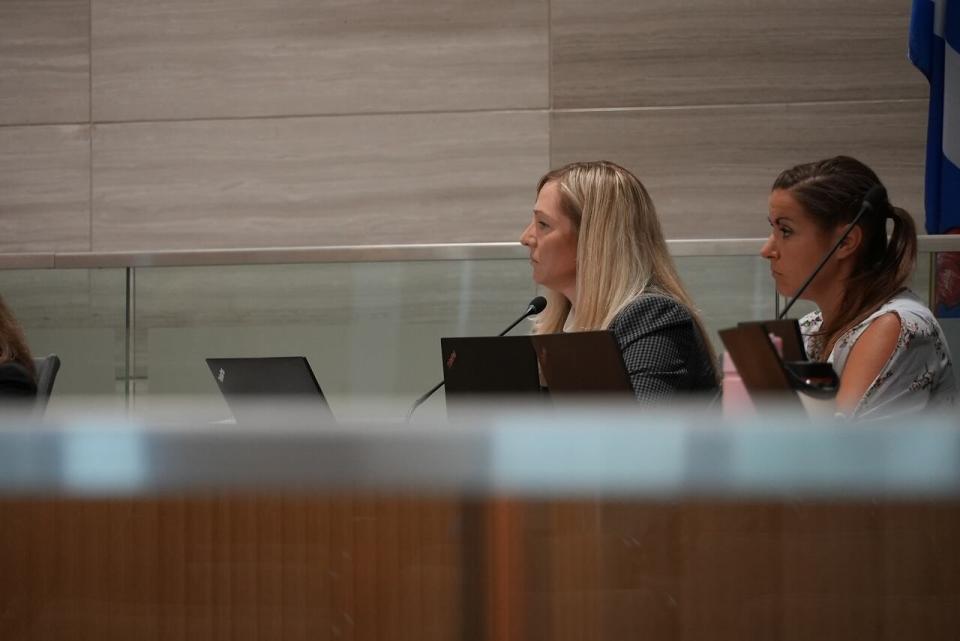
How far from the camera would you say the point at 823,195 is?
2.25 m

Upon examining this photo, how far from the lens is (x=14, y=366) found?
8.34 ft

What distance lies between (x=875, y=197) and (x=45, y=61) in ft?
12.4

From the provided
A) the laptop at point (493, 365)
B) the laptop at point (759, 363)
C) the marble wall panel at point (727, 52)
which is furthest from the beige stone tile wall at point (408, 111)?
the laptop at point (759, 363)

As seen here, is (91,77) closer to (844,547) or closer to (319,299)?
(319,299)

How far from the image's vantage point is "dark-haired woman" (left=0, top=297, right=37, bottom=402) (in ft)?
8.25

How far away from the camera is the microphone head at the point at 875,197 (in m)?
2.11

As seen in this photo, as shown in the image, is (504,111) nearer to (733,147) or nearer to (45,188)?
(733,147)

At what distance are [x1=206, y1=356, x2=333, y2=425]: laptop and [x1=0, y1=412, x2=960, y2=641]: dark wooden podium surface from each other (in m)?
1.45

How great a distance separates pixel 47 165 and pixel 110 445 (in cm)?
472

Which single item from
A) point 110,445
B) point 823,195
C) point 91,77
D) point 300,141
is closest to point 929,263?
point 823,195

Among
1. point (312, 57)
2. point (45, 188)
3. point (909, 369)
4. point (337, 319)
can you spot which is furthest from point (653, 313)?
point (45, 188)

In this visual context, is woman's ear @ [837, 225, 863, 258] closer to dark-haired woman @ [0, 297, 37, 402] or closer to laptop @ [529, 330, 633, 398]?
laptop @ [529, 330, 633, 398]

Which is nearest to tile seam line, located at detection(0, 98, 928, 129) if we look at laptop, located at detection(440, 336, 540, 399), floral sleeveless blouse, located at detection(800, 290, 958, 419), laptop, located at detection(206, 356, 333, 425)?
floral sleeveless blouse, located at detection(800, 290, 958, 419)

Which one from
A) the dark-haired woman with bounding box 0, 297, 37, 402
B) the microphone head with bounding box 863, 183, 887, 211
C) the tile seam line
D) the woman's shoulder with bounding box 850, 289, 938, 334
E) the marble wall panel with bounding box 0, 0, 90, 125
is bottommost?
the dark-haired woman with bounding box 0, 297, 37, 402
